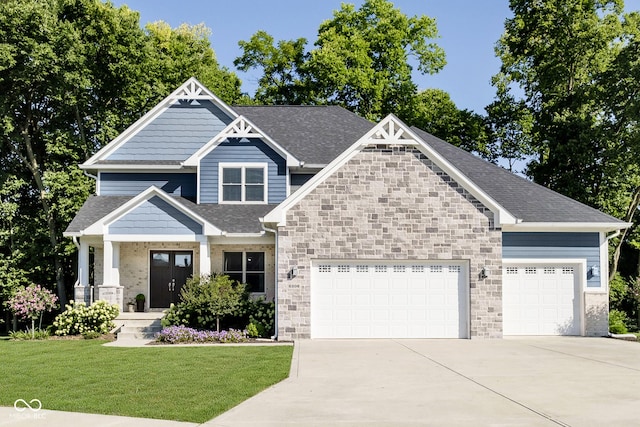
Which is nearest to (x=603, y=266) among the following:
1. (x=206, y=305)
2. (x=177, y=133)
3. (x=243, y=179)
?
(x=206, y=305)

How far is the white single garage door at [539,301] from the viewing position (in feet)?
62.9

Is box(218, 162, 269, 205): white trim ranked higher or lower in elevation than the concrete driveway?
higher

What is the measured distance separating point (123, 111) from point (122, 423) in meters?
27.1

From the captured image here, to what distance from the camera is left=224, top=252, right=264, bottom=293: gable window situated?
72.4ft

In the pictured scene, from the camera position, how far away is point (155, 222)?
20.1 meters

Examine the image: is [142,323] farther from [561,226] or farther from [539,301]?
[561,226]

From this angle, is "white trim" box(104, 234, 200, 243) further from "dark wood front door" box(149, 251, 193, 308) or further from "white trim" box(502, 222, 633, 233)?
"white trim" box(502, 222, 633, 233)

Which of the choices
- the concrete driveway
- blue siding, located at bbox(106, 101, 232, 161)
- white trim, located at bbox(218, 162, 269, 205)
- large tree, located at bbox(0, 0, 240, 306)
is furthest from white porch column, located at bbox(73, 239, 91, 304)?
the concrete driveway

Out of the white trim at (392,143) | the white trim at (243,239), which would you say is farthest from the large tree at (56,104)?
the white trim at (392,143)

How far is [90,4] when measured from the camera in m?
29.6

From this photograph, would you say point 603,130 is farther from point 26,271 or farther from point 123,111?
point 26,271

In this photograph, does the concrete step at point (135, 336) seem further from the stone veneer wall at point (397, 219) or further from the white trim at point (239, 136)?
the white trim at point (239, 136)

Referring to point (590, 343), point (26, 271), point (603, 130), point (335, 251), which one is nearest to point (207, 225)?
point (335, 251)

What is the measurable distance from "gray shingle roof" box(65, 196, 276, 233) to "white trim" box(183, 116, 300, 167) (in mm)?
1606
